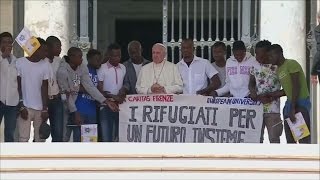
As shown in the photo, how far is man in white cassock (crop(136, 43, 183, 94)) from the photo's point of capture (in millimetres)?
8328

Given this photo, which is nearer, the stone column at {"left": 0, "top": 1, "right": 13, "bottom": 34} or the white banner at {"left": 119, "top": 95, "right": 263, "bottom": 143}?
the white banner at {"left": 119, "top": 95, "right": 263, "bottom": 143}

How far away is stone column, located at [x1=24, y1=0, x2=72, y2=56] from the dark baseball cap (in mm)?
3119

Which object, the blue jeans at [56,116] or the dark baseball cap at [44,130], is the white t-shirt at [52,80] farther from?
the dark baseball cap at [44,130]

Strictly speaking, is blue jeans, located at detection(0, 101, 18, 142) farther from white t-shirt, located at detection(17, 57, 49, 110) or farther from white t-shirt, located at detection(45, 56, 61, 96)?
white t-shirt, located at detection(45, 56, 61, 96)

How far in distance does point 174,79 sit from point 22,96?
1669 millimetres

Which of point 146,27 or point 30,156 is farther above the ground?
point 146,27

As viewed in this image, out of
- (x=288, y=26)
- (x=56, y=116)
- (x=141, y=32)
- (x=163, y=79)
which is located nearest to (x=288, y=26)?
(x=288, y=26)

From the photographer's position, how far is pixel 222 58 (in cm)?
866

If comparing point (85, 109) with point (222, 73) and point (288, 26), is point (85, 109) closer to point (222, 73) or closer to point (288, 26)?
point (222, 73)

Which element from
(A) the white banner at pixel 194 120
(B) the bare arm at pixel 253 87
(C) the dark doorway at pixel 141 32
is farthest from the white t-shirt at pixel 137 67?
(C) the dark doorway at pixel 141 32

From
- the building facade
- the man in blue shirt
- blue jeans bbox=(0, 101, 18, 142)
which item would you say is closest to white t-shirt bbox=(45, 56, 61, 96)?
the man in blue shirt

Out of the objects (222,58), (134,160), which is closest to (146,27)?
(222,58)

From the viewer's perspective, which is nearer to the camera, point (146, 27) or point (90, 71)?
point (90, 71)

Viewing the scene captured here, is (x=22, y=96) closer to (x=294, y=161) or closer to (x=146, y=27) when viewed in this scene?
(x=294, y=161)
